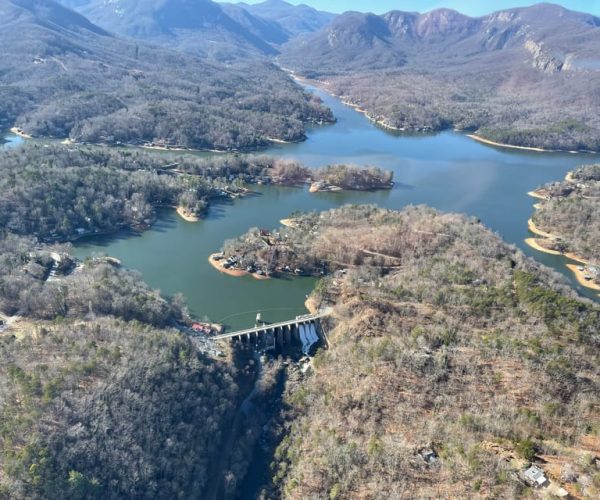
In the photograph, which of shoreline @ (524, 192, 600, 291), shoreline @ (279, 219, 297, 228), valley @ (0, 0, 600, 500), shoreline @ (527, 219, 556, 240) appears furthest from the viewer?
shoreline @ (527, 219, 556, 240)

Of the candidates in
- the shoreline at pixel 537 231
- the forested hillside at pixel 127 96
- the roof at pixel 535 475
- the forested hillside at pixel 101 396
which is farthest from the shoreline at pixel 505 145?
the roof at pixel 535 475

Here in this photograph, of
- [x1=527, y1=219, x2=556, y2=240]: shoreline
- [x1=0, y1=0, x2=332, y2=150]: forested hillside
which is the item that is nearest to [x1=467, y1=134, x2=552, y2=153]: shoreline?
[x1=0, y1=0, x2=332, y2=150]: forested hillside

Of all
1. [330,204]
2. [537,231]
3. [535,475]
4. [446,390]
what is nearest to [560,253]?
[537,231]

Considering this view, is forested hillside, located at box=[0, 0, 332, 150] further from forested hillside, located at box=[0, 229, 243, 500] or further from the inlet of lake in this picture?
forested hillside, located at box=[0, 229, 243, 500]

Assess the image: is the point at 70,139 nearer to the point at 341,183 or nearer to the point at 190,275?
the point at 341,183

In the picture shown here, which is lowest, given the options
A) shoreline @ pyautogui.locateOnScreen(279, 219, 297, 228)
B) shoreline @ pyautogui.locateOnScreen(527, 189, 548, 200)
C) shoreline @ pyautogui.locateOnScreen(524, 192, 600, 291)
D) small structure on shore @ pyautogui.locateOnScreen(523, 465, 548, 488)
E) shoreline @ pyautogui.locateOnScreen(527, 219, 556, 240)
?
shoreline @ pyautogui.locateOnScreen(279, 219, 297, 228)

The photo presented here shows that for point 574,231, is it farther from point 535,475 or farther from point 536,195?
point 535,475
